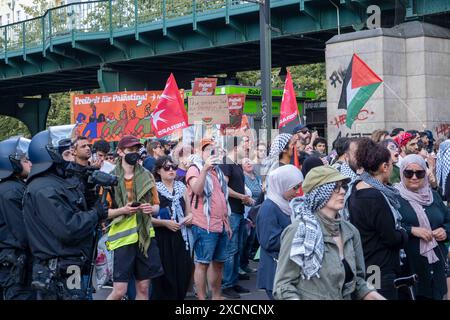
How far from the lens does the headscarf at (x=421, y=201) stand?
6.89 meters

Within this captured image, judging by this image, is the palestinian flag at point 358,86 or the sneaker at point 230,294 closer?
the sneaker at point 230,294

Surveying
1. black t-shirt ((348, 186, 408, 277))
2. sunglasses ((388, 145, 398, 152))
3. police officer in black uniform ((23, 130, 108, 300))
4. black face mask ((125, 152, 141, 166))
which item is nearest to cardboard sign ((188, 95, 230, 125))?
sunglasses ((388, 145, 398, 152))

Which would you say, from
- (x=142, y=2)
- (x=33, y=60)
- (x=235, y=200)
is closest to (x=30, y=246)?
(x=235, y=200)

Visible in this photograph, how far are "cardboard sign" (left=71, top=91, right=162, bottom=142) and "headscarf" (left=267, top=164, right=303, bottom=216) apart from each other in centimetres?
1586

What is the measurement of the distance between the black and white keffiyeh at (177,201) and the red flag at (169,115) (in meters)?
5.23

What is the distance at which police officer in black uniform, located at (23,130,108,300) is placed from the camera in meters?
6.27

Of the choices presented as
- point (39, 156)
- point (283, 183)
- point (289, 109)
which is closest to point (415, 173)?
point (283, 183)

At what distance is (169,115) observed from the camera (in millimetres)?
14875

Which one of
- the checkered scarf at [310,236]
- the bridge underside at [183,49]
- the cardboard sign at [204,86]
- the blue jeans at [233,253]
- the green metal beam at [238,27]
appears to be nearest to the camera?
the checkered scarf at [310,236]

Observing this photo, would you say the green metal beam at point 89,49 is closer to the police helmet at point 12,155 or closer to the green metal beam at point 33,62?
the green metal beam at point 33,62

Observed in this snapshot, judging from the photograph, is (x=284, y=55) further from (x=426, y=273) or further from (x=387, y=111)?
(x=426, y=273)

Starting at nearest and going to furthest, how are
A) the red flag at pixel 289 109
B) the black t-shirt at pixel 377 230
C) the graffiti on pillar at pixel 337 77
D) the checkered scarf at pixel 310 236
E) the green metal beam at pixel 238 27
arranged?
the checkered scarf at pixel 310 236 < the black t-shirt at pixel 377 230 < the red flag at pixel 289 109 < the graffiti on pillar at pixel 337 77 < the green metal beam at pixel 238 27

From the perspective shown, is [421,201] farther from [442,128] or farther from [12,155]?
[442,128]

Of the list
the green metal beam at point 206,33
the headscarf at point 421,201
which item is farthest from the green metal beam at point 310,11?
the headscarf at point 421,201
